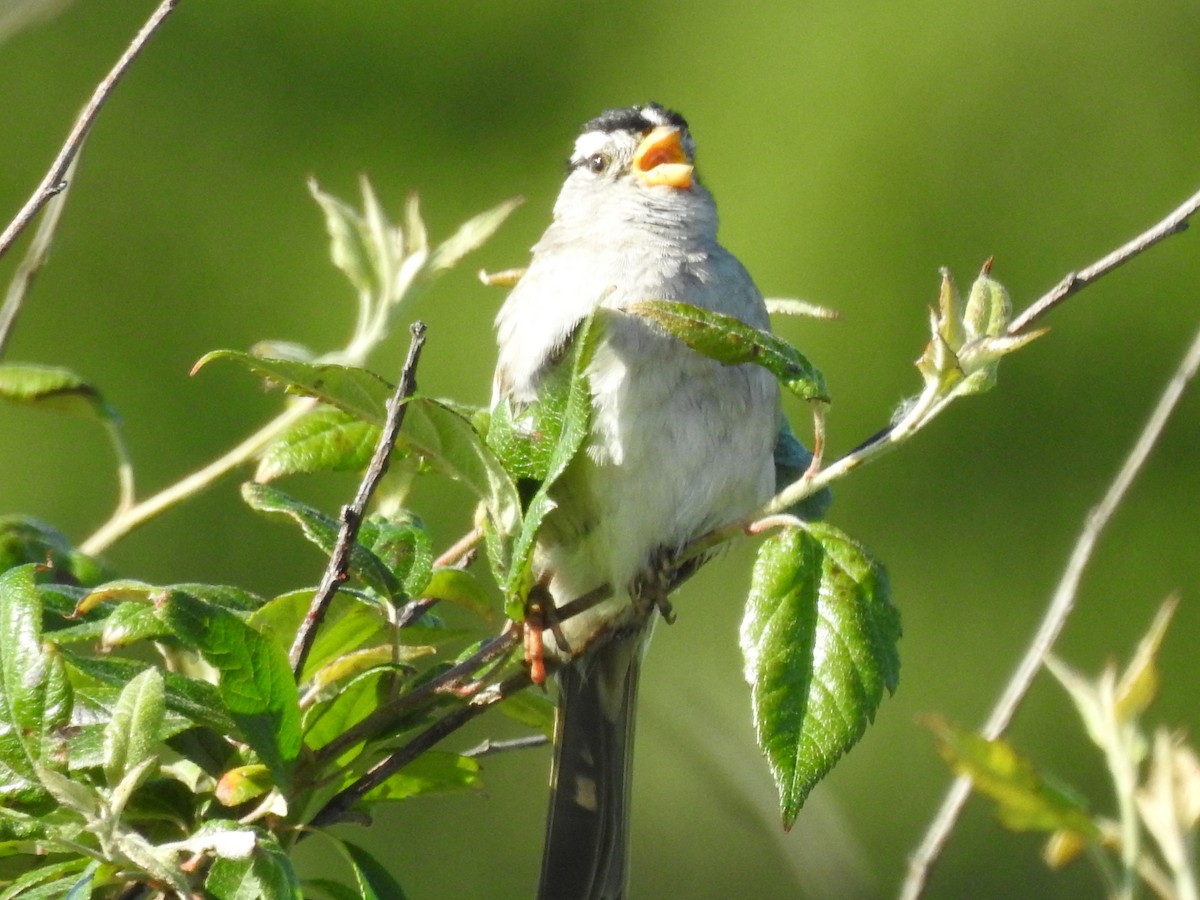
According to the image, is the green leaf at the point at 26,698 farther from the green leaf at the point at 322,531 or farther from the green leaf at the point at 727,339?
the green leaf at the point at 727,339

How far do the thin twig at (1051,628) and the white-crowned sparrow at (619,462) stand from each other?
0.41 meters

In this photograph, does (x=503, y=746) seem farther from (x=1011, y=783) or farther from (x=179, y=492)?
(x=1011, y=783)

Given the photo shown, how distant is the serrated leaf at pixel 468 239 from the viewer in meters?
1.47

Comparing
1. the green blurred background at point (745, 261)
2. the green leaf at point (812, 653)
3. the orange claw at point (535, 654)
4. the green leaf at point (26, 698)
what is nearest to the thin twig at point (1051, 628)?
the green leaf at point (812, 653)

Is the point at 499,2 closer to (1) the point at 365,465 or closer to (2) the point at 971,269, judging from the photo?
(2) the point at 971,269

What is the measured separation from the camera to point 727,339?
39.3 inches

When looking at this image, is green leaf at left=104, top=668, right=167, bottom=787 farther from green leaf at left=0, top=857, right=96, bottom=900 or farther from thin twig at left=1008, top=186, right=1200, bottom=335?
thin twig at left=1008, top=186, right=1200, bottom=335

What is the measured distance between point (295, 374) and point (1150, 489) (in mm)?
4037

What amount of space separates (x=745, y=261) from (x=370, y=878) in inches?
137

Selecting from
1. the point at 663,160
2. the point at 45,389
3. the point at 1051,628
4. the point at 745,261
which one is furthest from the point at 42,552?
the point at 745,261

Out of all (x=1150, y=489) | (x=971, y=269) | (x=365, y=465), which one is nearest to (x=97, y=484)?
(x=971, y=269)

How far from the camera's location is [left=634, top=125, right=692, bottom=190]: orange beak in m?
2.15

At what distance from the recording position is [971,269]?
4.68 meters

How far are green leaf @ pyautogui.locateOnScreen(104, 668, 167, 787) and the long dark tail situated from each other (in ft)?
2.63
